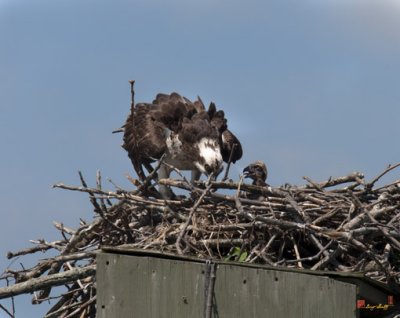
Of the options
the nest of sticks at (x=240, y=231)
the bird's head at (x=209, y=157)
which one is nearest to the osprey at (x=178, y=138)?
the bird's head at (x=209, y=157)

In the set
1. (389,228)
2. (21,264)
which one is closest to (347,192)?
(389,228)

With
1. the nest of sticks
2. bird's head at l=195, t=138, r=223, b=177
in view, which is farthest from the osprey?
Result: the nest of sticks

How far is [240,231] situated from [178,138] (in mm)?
3036

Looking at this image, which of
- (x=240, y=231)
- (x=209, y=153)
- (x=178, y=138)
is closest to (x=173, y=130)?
(x=178, y=138)

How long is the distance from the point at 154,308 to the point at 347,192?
2.79 metres

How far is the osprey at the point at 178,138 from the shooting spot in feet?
39.4

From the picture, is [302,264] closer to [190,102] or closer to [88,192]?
[88,192]

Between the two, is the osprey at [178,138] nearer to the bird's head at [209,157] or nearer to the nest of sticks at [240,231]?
the bird's head at [209,157]

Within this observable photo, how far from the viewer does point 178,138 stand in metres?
12.2

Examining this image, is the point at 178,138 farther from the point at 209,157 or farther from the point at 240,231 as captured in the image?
the point at 240,231

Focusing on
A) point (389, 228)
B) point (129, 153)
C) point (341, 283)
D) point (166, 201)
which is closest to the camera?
point (341, 283)

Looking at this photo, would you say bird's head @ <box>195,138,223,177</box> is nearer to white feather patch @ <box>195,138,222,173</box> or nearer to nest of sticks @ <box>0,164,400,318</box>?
white feather patch @ <box>195,138,222,173</box>

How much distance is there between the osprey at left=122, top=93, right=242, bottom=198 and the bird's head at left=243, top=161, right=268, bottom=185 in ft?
1.98

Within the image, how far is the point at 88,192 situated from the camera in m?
10.0
